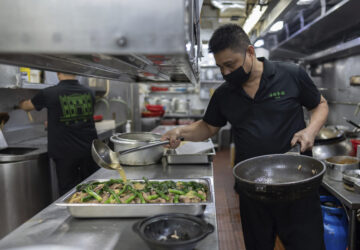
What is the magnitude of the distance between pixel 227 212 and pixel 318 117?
2253 mm

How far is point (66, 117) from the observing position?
Result: 3.18 m

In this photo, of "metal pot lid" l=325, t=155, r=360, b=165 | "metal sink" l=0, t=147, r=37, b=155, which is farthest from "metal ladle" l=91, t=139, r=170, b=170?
"metal pot lid" l=325, t=155, r=360, b=165

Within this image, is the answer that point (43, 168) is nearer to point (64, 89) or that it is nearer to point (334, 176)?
point (64, 89)

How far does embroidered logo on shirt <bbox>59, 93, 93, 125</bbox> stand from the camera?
3.15 metres

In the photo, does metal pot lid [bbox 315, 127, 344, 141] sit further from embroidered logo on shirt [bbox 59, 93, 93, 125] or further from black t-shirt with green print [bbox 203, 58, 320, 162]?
embroidered logo on shirt [bbox 59, 93, 93, 125]

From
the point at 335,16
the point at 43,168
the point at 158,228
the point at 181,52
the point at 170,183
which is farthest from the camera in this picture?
the point at 43,168

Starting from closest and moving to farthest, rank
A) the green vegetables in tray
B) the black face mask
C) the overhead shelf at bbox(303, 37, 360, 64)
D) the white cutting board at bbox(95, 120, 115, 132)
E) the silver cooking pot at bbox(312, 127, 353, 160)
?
the green vegetables in tray
the black face mask
the silver cooking pot at bbox(312, 127, 353, 160)
the overhead shelf at bbox(303, 37, 360, 64)
the white cutting board at bbox(95, 120, 115, 132)

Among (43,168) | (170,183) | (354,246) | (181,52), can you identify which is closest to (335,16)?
(354,246)

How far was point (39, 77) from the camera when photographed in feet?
12.0

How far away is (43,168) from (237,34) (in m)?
2.45

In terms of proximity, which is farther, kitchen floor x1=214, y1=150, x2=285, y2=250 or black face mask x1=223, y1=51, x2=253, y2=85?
kitchen floor x1=214, y1=150, x2=285, y2=250

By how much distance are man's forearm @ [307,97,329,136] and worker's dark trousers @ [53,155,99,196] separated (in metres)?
2.47

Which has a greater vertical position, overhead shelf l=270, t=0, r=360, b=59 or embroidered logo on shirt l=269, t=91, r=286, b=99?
overhead shelf l=270, t=0, r=360, b=59

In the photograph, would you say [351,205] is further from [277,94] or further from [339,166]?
[277,94]
